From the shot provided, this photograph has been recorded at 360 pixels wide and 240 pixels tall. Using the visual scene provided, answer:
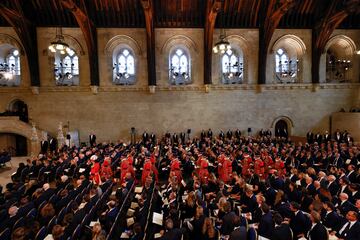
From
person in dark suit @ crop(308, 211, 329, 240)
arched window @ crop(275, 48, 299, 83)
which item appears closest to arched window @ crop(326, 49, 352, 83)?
arched window @ crop(275, 48, 299, 83)

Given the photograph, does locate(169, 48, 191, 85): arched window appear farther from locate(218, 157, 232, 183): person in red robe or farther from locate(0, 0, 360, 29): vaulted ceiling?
locate(218, 157, 232, 183): person in red robe

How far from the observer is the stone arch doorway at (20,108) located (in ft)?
66.6

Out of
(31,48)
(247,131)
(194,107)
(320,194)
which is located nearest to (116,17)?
(31,48)

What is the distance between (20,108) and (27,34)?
19.5ft

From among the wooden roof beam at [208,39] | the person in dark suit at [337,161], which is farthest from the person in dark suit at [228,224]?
the wooden roof beam at [208,39]

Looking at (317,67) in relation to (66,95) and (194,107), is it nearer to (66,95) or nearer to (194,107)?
(194,107)

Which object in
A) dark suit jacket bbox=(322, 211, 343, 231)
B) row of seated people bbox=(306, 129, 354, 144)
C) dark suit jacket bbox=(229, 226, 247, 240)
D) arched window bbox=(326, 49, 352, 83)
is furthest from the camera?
arched window bbox=(326, 49, 352, 83)

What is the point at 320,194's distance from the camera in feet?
24.3

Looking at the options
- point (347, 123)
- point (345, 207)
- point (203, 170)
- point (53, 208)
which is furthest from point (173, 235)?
point (347, 123)

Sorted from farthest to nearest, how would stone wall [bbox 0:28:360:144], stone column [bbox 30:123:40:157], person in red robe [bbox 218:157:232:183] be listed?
1. stone wall [bbox 0:28:360:144]
2. stone column [bbox 30:123:40:157]
3. person in red robe [bbox 218:157:232:183]

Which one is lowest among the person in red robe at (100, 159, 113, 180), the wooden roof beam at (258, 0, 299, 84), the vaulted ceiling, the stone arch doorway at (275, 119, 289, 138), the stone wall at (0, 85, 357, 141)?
the person in red robe at (100, 159, 113, 180)

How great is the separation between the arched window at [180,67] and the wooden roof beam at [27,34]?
10.6 m

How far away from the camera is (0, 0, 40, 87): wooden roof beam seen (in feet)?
58.1

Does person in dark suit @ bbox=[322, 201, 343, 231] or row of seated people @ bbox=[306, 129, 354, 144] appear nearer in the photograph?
person in dark suit @ bbox=[322, 201, 343, 231]
